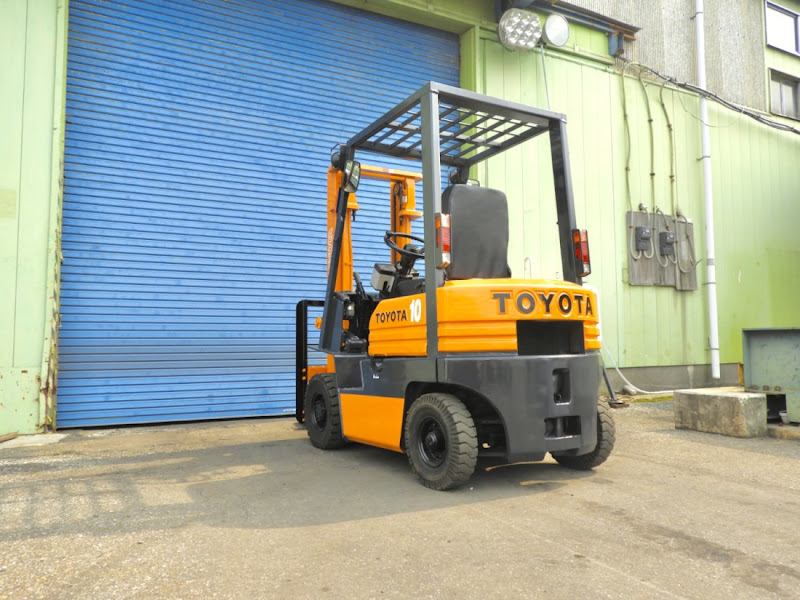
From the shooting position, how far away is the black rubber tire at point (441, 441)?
3926 millimetres

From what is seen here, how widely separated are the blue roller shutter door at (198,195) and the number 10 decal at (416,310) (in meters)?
4.30

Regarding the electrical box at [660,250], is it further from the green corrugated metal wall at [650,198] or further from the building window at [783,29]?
the building window at [783,29]

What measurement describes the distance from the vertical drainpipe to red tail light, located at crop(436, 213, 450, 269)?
29.7 feet

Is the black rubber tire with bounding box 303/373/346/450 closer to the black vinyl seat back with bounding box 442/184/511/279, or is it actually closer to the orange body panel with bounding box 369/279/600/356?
the orange body panel with bounding box 369/279/600/356

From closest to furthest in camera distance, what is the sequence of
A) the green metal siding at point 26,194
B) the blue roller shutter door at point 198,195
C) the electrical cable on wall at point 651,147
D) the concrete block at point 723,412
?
the concrete block at point 723,412 → the green metal siding at point 26,194 → the blue roller shutter door at point 198,195 → the electrical cable on wall at point 651,147

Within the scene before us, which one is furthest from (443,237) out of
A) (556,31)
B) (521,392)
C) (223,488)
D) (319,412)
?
(556,31)

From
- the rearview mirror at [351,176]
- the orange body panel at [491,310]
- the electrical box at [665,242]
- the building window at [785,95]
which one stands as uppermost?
the building window at [785,95]

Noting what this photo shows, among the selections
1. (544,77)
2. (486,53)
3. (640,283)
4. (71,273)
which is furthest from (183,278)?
(640,283)

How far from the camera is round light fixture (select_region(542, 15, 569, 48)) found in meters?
10.0

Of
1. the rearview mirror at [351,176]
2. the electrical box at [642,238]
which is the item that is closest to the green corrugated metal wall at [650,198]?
the electrical box at [642,238]

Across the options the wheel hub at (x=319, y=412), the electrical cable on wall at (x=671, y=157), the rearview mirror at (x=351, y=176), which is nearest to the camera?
the rearview mirror at (x=351, y=176)

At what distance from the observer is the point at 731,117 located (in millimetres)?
12359

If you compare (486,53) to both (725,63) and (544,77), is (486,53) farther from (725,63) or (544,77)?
→ (725,63)

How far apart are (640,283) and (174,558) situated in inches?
380
